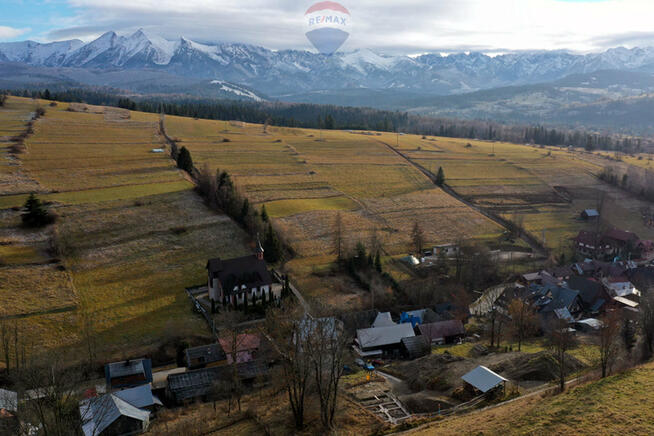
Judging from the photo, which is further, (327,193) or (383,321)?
(327,193)

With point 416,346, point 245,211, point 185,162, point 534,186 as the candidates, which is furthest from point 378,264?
point 534,186

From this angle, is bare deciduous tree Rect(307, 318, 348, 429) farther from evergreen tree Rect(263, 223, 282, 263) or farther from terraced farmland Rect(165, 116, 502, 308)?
evergreen tree Rect(263, 223, 282, 263)

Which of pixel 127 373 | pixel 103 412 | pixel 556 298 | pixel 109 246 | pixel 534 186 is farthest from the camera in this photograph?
pixel 534 186

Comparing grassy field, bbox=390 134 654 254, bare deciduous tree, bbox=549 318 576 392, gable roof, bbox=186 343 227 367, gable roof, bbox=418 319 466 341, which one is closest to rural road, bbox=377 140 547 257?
grassy field, bbox=390 134 654 254

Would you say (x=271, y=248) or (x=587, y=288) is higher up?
(x=271, y=248)

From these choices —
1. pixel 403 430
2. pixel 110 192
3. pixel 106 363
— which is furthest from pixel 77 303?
pixel 403 430

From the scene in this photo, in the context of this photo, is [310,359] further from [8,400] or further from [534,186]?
[534,186]

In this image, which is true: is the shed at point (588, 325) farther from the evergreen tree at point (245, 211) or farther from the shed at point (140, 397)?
the evergreen tree at point (245, 211)

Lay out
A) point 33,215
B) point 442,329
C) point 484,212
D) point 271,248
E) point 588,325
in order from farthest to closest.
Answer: point 484,212, point 271,248, point 33,215, point 588,325, point 442,329
